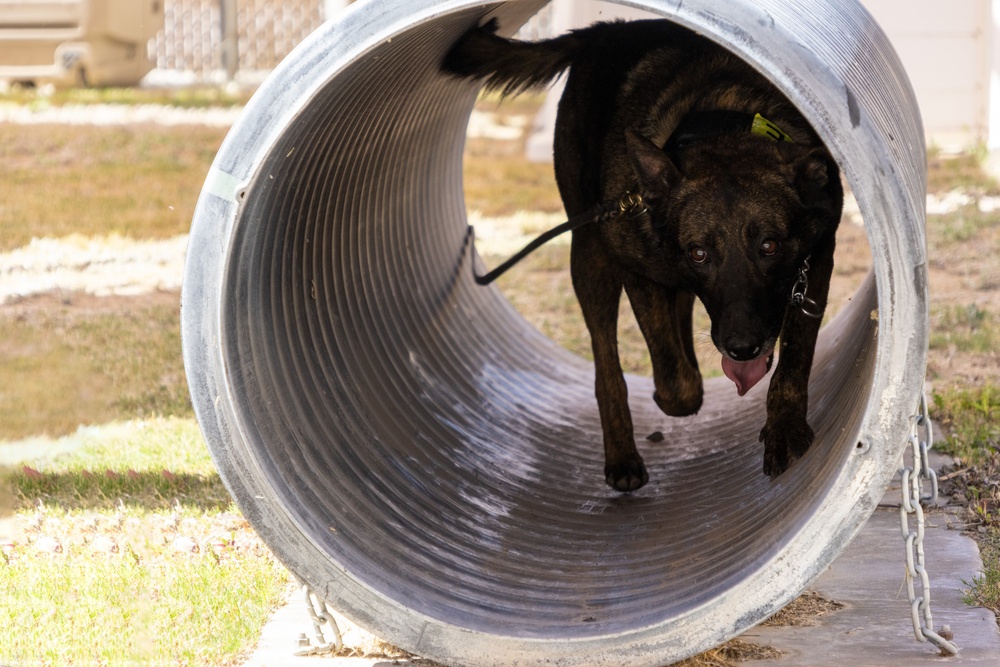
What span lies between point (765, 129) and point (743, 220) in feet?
1.21

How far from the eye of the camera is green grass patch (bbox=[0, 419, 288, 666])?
3.32 metres

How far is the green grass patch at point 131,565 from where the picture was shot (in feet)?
10.9

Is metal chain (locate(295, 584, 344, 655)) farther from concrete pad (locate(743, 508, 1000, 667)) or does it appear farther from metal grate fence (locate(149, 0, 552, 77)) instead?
metal grate fence (locate(149, 0, 552, 77))

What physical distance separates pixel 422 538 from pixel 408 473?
463 mm

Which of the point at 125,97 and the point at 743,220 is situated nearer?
the point at 743,220

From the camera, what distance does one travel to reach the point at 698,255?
3.58 metres

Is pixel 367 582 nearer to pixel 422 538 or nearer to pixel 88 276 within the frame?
pixel 422 538

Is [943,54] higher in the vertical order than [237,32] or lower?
higher

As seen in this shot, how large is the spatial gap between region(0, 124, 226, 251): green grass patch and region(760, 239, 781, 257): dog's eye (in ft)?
21.0

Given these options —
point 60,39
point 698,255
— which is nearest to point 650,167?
point 698,255

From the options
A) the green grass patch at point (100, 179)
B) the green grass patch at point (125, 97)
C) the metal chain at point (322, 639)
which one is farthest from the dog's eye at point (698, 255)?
the green grass patch at point (125, 97)

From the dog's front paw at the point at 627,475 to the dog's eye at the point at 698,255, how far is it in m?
0.94

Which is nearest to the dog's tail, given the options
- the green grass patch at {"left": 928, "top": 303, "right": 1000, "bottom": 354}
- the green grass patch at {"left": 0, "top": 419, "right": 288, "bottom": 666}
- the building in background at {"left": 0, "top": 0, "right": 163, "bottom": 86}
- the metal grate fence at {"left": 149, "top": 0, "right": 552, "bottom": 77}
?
the green grass patch at {"left": 0, "top": 419, "right": 288, "bottom": 666}

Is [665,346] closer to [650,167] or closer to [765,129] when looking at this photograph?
[650,167]
